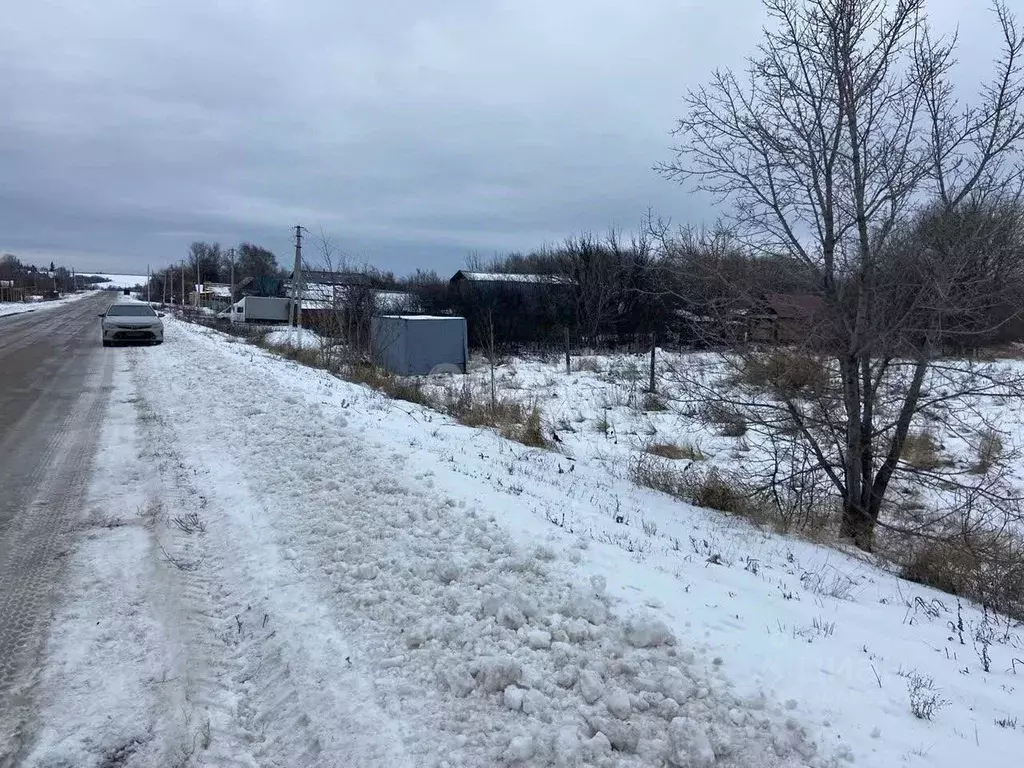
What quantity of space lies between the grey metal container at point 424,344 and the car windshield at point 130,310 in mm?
7967

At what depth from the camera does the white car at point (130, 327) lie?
944 inches

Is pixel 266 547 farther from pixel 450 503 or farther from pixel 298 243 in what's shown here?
pixel 298 243

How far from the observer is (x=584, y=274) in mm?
33312

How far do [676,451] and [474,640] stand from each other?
373 inches

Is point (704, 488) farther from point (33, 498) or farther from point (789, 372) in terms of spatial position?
point (33, 498)

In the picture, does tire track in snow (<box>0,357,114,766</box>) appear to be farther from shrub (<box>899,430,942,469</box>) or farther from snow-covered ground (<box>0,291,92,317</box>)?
snow-covered ground (<box>0,291,92,317</box>)

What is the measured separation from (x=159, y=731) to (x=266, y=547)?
7.03 ft

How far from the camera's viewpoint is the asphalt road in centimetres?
350

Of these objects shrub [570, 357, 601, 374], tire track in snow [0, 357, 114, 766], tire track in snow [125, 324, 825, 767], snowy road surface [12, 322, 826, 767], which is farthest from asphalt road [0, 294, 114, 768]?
shrub [570, 357, 601, 374]

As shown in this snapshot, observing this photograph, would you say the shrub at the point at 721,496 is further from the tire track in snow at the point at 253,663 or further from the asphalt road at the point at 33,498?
the asphalt road at the point at 33,498

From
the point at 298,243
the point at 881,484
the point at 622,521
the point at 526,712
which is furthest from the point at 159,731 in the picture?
the point at 298,243

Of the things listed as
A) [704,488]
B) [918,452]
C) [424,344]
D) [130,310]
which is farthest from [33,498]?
[130,310]

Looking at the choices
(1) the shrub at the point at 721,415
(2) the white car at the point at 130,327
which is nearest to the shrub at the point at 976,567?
(1) the shrub at the point at 721,415

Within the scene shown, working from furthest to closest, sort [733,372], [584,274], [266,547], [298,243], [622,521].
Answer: [584,274] < [298,243] < [733,372] < [622,521] < [266,547]
